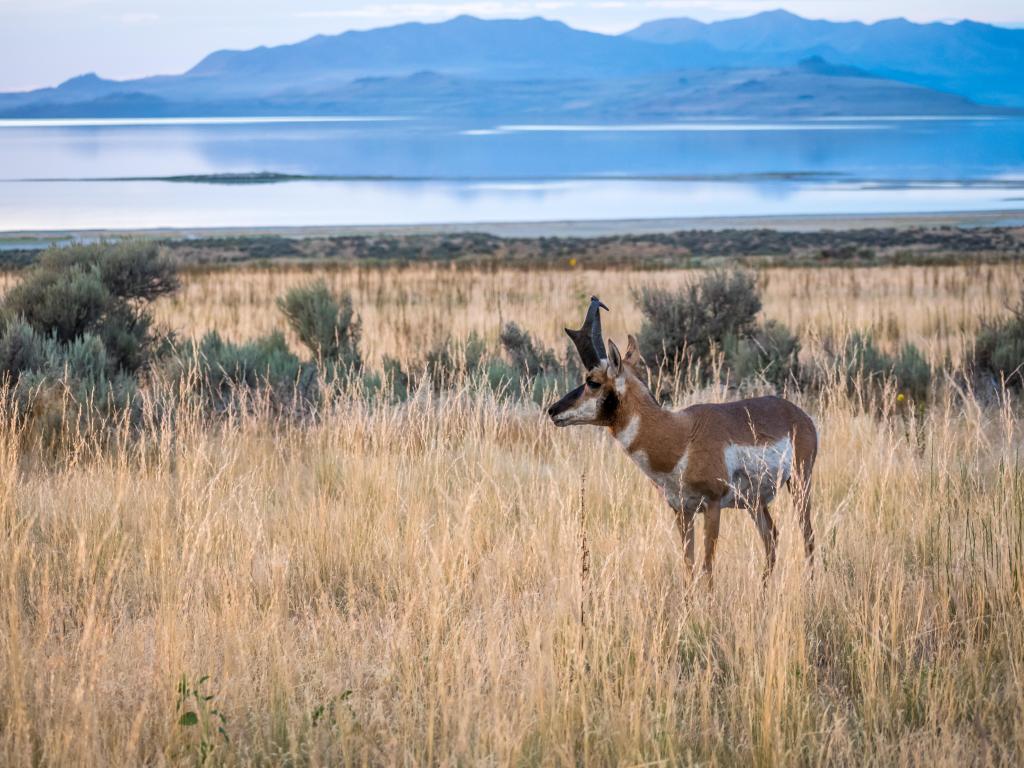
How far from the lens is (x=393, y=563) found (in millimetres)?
5215

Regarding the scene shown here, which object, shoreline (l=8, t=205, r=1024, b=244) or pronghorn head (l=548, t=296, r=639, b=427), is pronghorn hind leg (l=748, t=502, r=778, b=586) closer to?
pronghorn head (l=548, t=296, r=639, b=427)

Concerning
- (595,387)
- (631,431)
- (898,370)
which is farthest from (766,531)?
(898,370)

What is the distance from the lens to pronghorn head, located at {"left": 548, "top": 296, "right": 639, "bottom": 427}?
4.30m

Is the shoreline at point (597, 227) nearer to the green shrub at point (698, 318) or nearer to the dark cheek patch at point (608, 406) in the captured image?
the green shrub at point (698, 318)

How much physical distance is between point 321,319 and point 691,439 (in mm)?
9239

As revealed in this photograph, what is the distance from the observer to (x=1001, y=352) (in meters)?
10.9

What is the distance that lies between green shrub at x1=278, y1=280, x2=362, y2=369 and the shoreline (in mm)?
38270

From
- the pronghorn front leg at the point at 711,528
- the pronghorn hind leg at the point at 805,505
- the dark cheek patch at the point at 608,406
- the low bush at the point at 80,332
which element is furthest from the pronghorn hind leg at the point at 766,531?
the low bush at the point at 80,332

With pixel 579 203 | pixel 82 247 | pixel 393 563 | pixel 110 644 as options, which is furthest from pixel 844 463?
pixel 579 203

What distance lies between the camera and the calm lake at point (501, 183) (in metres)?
70.2

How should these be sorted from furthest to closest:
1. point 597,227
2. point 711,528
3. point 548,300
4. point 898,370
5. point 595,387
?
point 597,227 < point 548,300 < point 898,370 < point 711,528 < point 595,387

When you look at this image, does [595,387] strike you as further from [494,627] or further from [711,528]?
[494,627]

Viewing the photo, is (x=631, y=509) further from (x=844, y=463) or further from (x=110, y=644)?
(x=110, y=644)

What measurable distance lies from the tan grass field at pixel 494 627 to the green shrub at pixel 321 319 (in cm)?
596
